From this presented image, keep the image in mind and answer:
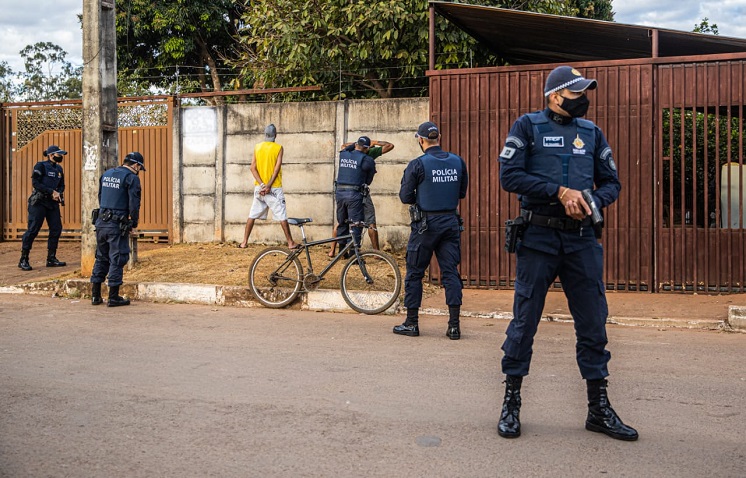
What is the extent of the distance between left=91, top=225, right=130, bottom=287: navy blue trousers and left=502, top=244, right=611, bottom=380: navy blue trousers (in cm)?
621

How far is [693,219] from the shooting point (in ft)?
30.6

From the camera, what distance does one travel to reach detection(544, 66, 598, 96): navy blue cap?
13.9 ft

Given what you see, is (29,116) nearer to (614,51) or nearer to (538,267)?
(614,51)

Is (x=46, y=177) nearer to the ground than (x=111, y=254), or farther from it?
farther from it

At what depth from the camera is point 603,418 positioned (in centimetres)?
425

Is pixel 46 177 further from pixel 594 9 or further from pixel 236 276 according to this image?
pixel 594 9

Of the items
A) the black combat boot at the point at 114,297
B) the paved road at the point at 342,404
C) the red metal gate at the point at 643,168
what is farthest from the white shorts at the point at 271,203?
the paved road at the point at 342,404

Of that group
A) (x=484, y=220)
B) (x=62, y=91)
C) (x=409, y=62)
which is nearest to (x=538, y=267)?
(x=484, y=220)

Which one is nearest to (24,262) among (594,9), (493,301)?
(493,301)

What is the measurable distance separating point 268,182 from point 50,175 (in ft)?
12.3

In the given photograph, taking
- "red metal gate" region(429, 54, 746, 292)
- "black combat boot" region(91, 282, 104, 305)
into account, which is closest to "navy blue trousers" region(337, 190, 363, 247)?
"red metal gate" region(429, 54, 746, 292)

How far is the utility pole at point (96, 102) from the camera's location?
35.0 feet

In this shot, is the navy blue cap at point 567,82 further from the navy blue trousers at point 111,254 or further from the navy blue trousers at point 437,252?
the navy blue trousers at point 111,254

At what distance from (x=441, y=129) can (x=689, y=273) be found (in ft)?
11.4
